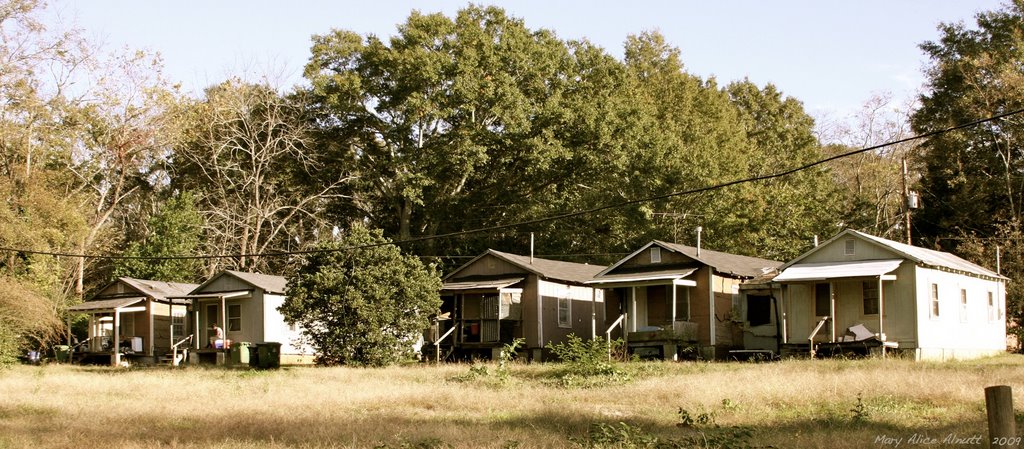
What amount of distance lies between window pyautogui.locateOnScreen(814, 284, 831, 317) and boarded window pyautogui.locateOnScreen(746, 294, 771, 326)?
127 inches

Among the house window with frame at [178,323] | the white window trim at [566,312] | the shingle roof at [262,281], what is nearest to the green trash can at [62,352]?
the house window with frame at [178,323]

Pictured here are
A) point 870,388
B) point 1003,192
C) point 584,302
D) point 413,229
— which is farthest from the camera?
point 413,229

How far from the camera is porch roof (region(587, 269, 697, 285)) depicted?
34812mm

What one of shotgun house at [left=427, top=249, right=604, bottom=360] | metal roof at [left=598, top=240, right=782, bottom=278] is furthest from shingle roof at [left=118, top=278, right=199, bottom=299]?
metal roof at [left=598, top=240, right=782, bottom=278]

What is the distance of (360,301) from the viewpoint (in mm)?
33438

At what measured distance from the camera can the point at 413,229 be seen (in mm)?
53750

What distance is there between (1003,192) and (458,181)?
23602 millimetres

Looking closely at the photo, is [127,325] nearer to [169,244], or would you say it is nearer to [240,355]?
[169,244]

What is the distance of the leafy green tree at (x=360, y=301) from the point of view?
111 feet

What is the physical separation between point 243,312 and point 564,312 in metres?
12.5

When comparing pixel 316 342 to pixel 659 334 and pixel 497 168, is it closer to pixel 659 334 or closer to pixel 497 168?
pixel 659 334

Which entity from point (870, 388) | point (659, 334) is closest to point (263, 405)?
point (870, 388)

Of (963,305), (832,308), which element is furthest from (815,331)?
(963,305)

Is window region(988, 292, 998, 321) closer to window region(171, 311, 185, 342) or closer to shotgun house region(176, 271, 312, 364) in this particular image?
shotgun house region(176, 271, 312, 364)
